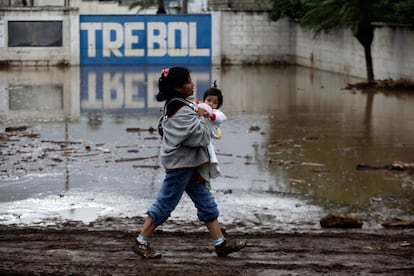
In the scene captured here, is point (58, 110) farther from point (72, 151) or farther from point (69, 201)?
point (69, 201)

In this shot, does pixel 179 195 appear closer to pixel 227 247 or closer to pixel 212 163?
pixel 212 163

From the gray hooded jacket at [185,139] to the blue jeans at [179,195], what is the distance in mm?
79

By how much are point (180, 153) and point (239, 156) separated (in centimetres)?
621

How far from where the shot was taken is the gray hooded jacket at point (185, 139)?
6758 millimetres

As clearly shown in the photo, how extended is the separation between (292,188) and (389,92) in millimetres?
13293

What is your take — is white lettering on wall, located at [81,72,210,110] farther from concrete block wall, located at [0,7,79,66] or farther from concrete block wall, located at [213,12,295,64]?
concrete block wall, located at [213,12,295,64]

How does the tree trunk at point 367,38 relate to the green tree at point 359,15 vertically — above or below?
below

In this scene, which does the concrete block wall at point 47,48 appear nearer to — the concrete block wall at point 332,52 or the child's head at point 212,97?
the concrete block wall at point 332,52

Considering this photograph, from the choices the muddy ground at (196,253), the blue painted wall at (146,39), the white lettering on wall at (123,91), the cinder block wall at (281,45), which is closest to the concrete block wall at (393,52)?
the cinder block wall at (281,45)

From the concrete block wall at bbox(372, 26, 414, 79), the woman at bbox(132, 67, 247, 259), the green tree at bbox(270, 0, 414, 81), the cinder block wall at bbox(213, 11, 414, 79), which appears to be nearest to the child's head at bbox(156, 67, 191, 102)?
the woman at bbox(132, 67, 247, 259)

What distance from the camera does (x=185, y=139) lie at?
675cm

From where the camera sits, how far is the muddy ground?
634 cm

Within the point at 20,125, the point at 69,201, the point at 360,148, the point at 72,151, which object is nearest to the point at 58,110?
the point at 20,125

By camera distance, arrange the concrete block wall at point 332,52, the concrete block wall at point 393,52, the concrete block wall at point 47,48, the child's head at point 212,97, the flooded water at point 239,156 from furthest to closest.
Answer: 1. the concrete block wall at point 47,48
2. the concrete block wall at point 332,52
3. the concrete block wall at point 393,52
4. the flooded water at point 239,156
5. the child's head at point 212,97
